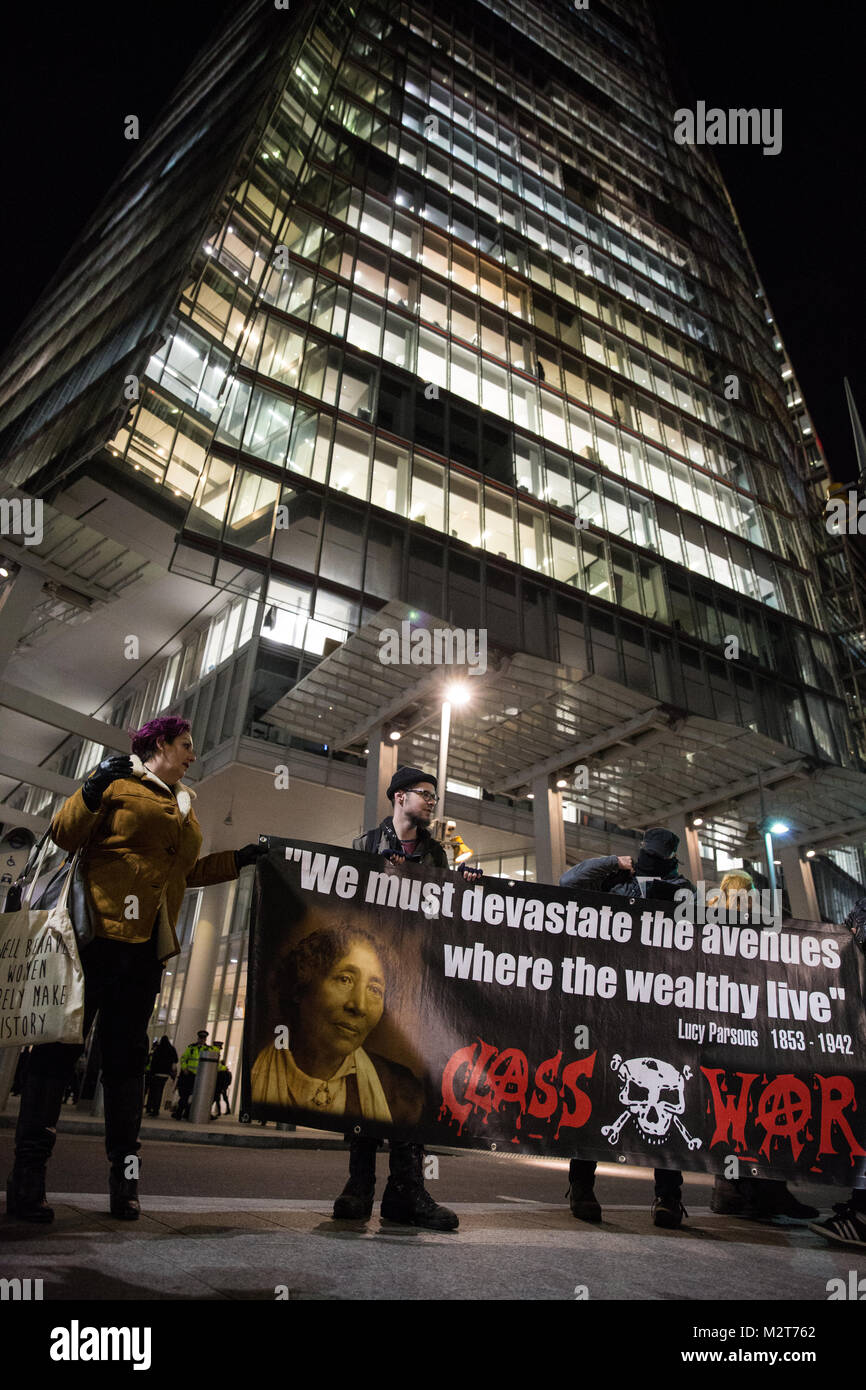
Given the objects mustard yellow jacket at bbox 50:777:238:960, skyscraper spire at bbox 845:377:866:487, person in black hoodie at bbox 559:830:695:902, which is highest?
skyscraper spire at bbox 845:377:866:487

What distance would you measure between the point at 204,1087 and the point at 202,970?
954 centimetres

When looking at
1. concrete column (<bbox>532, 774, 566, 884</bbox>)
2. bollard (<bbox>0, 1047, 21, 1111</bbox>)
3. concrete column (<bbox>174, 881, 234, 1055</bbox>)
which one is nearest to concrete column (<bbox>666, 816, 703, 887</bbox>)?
concrete column (<bbox>532, 774, 566, 884</bbox>)

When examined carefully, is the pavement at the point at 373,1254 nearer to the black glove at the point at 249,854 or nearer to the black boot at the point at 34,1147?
the black boot at the point at 34,1147

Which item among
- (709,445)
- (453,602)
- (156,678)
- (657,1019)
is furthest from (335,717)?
(709,445)

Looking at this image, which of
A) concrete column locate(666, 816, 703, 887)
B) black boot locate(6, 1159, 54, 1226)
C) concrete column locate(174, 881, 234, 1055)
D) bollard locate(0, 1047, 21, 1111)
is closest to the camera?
black boot locate(6, 1159, 54, 1226)

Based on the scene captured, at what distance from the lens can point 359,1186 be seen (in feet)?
12.5

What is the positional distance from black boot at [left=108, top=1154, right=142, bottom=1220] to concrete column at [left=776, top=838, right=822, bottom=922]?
88.7 feet

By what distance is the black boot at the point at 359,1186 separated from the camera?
3.72 meters

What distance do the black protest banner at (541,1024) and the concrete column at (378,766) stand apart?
601 inches

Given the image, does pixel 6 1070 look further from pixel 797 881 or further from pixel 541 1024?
pixel 797 881

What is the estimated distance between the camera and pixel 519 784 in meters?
23.8

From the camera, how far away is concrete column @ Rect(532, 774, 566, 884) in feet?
71.1

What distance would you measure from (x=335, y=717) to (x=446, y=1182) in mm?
14399

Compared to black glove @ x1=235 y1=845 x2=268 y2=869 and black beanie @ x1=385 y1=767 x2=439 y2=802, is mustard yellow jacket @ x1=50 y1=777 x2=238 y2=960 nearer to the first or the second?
black glove @ x1=235 y1=845 x2=268 y2=869
